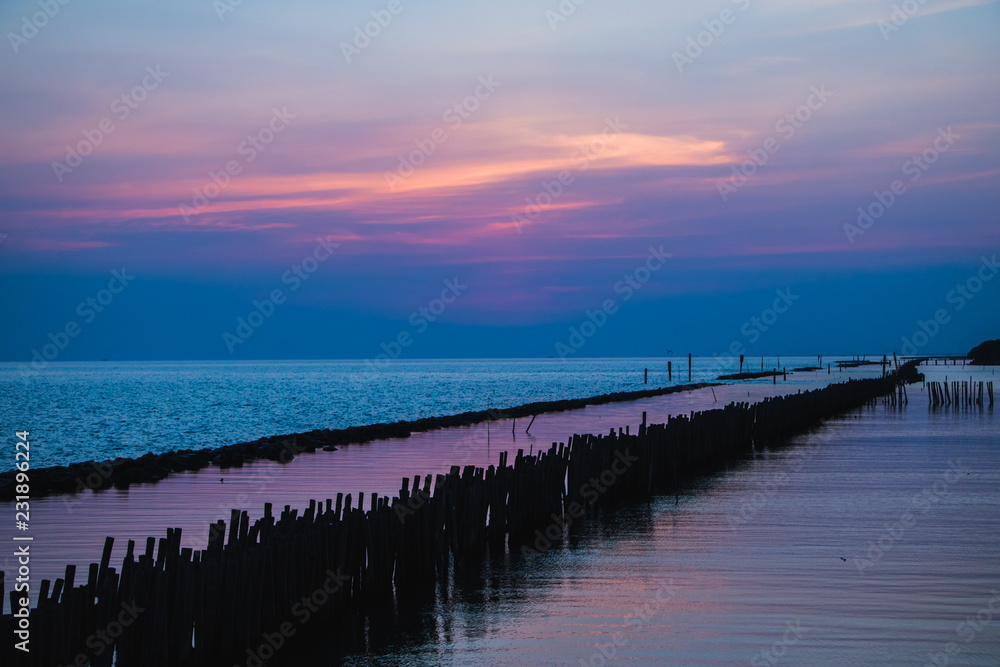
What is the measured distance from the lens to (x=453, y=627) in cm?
837

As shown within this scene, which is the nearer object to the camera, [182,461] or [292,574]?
[292,574]

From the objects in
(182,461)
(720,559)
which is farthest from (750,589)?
(182,461)

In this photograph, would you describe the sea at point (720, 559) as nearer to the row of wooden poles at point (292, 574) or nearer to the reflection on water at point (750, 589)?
the reflection on water at point (750, 589)

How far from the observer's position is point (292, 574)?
796 cm

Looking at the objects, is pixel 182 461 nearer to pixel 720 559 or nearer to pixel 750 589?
pixel 720 559

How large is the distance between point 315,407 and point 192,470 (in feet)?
142

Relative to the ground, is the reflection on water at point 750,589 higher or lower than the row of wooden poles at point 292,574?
lower

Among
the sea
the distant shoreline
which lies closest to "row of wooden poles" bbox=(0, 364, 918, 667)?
the sea

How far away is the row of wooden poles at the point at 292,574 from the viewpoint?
6285 mm

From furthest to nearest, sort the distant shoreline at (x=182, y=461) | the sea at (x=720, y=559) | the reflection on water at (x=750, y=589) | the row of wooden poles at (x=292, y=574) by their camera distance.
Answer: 1. the distant shoreline at (x=182, y=461)
2. the sea at (x=720, y=559)
3. the reflection on water at (x=750, y=589)
4. the row of wooden poles at (x=292, y=574)

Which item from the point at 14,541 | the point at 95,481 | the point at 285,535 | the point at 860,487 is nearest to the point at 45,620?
the point at 285,535

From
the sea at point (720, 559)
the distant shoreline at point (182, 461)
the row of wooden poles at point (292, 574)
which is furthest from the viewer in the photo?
the distant shoreline at point (182, 461)

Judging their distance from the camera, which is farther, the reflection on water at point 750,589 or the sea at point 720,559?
the sea at point 720,559

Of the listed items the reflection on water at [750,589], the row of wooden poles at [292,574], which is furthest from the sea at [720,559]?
the row of wooden poles at [292,574]
